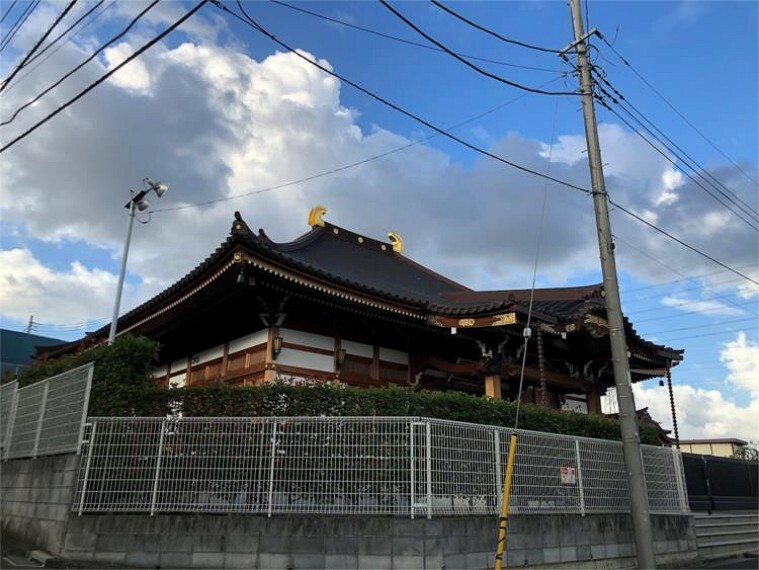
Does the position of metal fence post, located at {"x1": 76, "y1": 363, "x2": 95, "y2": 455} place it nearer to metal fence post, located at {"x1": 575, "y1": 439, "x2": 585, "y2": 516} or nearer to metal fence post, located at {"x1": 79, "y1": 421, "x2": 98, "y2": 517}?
metal fence post, located at {"x1": 79, "y1": 421, "x2": 98, "y2": 517}

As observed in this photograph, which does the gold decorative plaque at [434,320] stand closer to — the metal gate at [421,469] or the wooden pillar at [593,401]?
the metal gate at [421,469]

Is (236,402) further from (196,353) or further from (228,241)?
(196,353)

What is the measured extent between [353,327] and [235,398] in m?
4.93

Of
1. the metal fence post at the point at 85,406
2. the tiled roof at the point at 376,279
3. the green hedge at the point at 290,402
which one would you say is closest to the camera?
the metal fence post at the point at 85,406

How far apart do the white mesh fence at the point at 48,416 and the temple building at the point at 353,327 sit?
1.65 metres

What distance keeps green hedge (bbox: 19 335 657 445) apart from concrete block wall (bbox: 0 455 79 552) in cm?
100

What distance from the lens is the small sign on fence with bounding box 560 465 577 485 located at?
9.30 m

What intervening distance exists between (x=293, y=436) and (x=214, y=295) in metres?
5.18

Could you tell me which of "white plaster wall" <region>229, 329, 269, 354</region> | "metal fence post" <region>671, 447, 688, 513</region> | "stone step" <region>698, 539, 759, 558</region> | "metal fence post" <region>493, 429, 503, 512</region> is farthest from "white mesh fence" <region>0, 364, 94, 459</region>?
"stone step" <region>698, 539, 759, 558</region>

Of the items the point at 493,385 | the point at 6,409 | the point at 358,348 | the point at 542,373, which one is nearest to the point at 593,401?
the point at 493,385

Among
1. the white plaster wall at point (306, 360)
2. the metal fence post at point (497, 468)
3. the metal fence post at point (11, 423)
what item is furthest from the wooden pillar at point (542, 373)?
the metal fence post at point (11, 423)

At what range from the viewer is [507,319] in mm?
12008

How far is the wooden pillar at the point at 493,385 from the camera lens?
1338 centimetres

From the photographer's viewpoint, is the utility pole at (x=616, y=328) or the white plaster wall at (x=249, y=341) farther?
the white plaster wall at (x=249, y=341)
